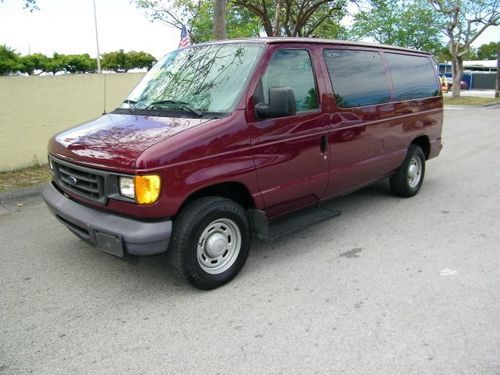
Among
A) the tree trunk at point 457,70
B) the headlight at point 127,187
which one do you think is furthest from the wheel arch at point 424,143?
the tree trunk at point 457,70

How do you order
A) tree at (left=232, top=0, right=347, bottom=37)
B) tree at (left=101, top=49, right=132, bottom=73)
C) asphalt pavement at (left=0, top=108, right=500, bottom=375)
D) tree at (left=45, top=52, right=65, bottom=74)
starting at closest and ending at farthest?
asphalt pavement at (left=0, top=108, right=500, bottom=375) → tree at (left=232, top=0, right=347, bottom=37) → tree at (left=45, top=52, right=65, bottom=74) → tree at (left=101, top=49, right=132, bottom=73)

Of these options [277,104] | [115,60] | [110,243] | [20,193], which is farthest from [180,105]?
[115,60]

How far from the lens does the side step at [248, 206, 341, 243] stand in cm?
387

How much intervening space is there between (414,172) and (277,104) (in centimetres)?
341

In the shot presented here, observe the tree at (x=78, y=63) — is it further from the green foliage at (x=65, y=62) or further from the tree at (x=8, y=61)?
the tree at (x=8, y=61)

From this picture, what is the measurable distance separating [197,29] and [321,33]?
329 inches

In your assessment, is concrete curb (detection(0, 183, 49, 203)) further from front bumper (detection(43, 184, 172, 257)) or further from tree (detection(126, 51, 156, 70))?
tree (detection(126, 51, 156, 70))

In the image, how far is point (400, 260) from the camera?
4152 mm

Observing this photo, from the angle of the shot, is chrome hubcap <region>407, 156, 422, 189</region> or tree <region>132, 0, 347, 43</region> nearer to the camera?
chrome hubcap <region>407, 156, 422, 189</region>

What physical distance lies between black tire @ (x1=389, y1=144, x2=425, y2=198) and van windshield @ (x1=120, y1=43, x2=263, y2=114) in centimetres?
302

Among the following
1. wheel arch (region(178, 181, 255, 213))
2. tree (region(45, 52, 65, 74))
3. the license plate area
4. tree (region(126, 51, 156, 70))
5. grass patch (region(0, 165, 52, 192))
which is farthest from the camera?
tree (region(126, 51, 156, 70))

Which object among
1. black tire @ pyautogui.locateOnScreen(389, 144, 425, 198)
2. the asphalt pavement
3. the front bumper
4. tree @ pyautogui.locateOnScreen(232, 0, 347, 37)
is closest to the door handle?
the asphalt pavement

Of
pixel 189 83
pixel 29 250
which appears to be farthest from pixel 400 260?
pixel 29 250

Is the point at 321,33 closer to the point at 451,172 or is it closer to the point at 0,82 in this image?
the point at 451,172
